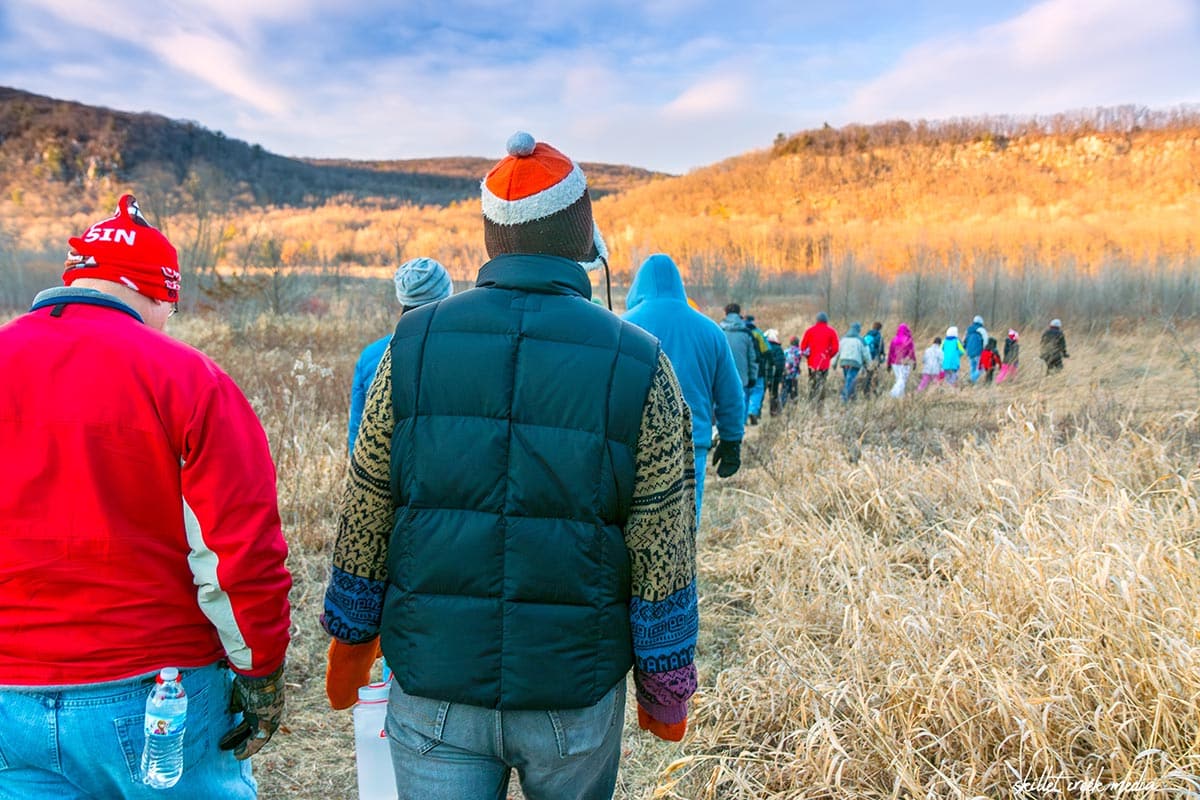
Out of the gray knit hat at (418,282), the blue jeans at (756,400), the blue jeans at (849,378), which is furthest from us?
the blue jeans at (849,378)

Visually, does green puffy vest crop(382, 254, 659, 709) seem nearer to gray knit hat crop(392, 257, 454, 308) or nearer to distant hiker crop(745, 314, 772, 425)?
gray knit hat crop(392, 257, 454, 308)

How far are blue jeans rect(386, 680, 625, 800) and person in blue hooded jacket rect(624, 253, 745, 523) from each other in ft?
8.19

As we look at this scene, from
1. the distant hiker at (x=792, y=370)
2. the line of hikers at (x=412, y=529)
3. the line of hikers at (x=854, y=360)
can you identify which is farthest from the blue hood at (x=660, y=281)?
the distant hiker at (x=792, y=370)

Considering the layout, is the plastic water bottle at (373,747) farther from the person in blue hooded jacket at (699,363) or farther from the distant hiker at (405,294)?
the person in blue hooded jacket at (699,363)

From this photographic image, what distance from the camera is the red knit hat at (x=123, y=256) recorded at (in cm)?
157

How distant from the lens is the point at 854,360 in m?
12.3

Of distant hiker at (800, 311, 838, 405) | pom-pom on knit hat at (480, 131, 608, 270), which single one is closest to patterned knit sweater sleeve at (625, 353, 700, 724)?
pom-pom on knit hat at (480, 131, 608, 270)

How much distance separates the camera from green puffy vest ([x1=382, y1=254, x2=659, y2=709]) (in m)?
1.31

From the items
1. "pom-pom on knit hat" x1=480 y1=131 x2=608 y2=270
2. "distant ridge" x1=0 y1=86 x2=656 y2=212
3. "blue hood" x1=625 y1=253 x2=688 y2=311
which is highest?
"distant ridge" x1=0 y1=86 x2=656 y2=212

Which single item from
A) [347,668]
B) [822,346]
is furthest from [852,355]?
[347,668]

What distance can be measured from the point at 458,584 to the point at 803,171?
258 ft

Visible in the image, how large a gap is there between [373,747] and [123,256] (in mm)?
1702

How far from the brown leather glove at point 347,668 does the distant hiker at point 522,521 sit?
0.19ft

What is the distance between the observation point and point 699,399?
3900 mm
